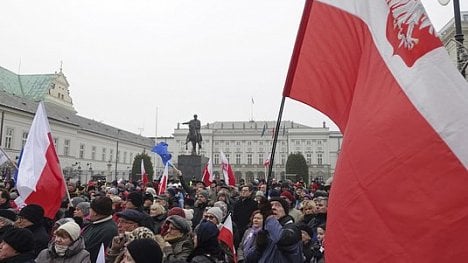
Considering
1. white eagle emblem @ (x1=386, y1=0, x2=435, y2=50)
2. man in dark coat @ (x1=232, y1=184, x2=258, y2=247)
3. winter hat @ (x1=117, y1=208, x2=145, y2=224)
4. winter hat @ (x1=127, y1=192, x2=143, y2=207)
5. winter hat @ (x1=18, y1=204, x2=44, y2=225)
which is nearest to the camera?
white eagle emblem @ (x1=386, y1=0, x2=435, y2=50)

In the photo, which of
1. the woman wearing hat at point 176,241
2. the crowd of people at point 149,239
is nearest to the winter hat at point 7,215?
the crowd of people at point 149,239

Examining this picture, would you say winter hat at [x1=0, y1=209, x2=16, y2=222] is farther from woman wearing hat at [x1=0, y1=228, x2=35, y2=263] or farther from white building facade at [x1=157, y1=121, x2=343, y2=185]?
white building facade at [x1=157, y1=121, x2=343, y2=185]

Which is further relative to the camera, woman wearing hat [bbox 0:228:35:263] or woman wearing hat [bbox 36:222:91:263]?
woman wearing hat [bbox 36:222:91:263]

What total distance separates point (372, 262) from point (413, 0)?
4.74 feet

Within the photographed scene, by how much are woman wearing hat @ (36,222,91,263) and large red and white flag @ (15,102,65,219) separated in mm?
2015

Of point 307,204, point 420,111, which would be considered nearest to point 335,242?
point 420,111

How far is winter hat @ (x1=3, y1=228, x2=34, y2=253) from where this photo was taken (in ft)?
11.5

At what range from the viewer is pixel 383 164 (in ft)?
6.82

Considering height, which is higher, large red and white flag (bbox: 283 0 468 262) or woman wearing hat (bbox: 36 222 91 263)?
large red and white flag (bbox: 283 0 468 262)

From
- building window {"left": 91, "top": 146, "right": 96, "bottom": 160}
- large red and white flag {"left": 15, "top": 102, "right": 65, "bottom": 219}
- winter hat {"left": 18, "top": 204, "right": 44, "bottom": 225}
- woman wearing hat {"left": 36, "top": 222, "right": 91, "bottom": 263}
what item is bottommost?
woman wearing hat {"left": 36, "top": 222, "right": 91, "bottom": 263}

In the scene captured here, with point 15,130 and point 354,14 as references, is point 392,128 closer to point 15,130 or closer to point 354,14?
point 354,14

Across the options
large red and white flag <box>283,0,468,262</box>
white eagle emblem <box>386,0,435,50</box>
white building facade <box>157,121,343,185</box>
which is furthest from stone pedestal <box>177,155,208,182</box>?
white building facade <box>157,121,343,185</box>

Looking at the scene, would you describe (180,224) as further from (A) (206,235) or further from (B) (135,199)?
(B) (135,199)

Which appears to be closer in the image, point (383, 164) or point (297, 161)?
point (383, 164)
